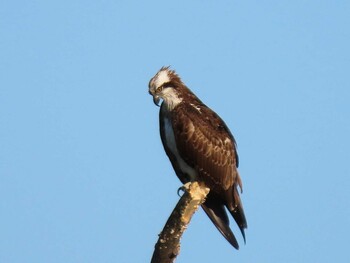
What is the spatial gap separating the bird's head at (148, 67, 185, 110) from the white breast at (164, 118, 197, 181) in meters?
0.35

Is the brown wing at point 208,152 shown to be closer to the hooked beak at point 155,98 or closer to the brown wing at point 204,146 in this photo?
the brown wing at point 204,146

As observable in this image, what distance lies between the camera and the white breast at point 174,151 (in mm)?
11594

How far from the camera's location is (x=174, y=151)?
11.7 m

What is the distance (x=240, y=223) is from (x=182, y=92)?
93.8 inches

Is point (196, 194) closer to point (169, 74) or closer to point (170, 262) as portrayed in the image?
point (170, 262)

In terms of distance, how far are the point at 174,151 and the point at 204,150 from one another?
495 millimetres

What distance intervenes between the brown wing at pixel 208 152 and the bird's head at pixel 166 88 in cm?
26

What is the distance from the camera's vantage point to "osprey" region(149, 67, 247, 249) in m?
11.4

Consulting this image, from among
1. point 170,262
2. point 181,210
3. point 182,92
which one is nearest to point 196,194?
point 181,210

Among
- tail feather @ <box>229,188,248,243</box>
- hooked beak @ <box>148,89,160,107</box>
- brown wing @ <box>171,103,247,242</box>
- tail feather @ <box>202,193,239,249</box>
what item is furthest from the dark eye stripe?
tail feather @ <box>229,188,248,243</box>

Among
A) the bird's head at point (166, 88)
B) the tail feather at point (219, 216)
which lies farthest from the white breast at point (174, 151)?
the tail feather at point (219, 216)

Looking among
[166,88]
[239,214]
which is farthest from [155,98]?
[239,214]

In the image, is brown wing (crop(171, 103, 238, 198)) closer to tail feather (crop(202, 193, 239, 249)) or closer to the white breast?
the white breast

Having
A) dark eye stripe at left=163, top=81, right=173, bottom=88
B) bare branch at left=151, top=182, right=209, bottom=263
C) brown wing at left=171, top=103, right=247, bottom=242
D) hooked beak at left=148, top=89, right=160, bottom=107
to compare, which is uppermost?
dark eye stripe at left=163, top=81, right=173, bottom=88
